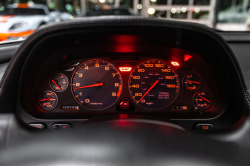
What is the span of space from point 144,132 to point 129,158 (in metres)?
0.14

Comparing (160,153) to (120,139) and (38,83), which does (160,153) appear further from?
(38,83)

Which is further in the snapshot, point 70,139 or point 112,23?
point 112,23

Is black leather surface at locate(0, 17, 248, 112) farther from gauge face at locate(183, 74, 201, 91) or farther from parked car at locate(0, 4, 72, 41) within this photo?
parked car at locate(0, 4, 72, 41)

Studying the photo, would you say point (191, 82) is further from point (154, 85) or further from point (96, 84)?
point (96, 84)

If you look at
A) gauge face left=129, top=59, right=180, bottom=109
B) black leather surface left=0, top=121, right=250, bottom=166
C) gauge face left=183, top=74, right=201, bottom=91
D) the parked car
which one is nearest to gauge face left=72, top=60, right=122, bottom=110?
gauge face left=129, top=59, right=180, bottom=109

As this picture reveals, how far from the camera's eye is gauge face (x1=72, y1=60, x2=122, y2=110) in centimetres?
191

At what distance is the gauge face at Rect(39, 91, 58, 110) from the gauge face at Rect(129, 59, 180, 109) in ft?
2.42

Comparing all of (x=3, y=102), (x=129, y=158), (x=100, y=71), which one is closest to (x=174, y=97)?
(x=100, y=71)

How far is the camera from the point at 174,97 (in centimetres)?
190

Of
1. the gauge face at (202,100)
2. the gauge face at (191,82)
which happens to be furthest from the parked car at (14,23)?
the gauge face at (202,100)

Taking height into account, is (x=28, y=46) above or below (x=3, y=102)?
above

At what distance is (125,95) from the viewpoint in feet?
6.38

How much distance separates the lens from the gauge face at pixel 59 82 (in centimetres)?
189

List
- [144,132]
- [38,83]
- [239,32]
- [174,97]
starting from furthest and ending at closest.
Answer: [239,32] → [174,97] → [38,83] → [144,132]
